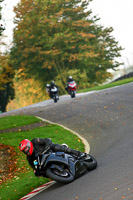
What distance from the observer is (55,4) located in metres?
50.5

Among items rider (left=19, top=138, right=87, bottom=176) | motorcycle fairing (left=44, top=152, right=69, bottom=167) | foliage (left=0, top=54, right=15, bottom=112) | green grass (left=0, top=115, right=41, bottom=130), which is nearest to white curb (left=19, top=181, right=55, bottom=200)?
rider (left=19, top=138, right=87, bottom=176)

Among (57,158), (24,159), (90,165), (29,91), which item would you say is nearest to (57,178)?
(57,158)

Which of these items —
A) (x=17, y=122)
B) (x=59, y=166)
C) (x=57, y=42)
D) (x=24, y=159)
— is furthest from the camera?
(x=57, y=42)

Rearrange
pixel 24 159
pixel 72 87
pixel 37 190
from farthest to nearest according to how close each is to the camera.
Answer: pixel 72 87, pixel 24 159, pixel 37 190

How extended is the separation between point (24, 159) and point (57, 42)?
3621 centimetres

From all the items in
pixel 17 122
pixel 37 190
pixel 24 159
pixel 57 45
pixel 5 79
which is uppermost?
pixel 57 45

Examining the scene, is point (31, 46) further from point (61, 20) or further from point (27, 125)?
point (27, 125)

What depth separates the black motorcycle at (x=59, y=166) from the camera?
30.3 ft

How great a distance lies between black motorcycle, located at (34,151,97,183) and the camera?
9.23 metres

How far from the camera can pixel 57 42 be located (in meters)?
49.2

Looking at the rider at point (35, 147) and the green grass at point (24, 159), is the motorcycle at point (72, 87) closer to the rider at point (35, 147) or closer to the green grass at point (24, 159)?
the green grass at point (24, 159)

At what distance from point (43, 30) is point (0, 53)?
6.49m

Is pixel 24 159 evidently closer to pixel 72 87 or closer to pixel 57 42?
pixel 72 87

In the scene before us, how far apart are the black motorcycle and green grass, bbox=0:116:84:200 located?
174 cm
